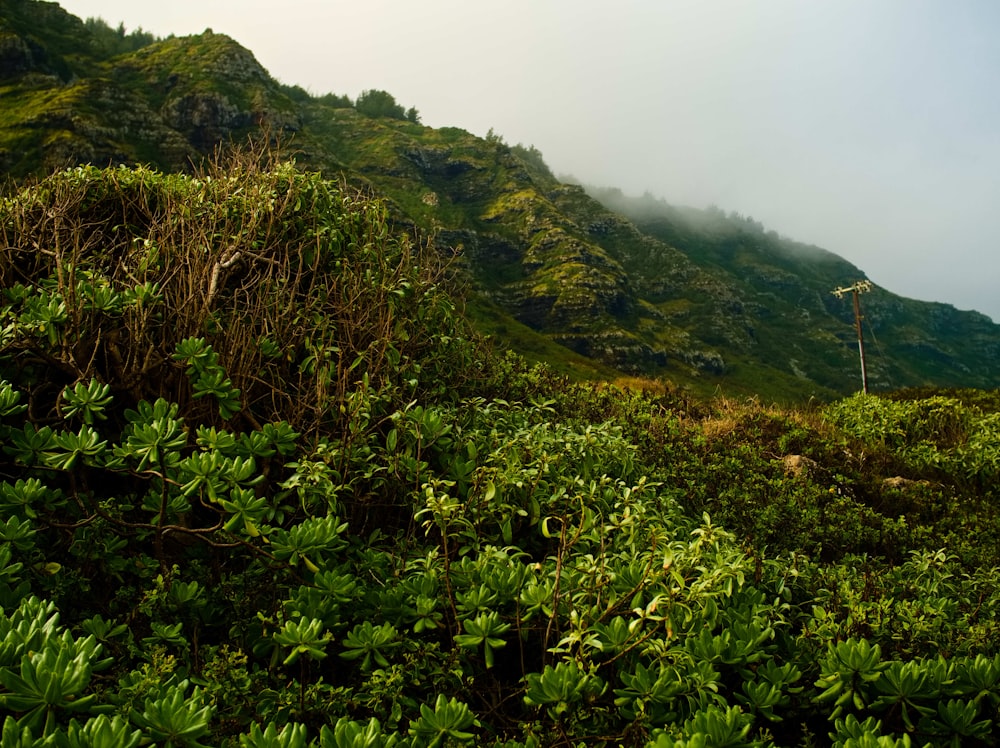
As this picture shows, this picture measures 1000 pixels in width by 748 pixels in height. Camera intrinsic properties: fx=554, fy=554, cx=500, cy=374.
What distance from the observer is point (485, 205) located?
5635 inches

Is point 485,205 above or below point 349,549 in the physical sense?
above

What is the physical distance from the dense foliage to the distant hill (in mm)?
55005

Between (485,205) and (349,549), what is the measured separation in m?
147

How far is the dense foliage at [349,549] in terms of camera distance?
2.13 meters

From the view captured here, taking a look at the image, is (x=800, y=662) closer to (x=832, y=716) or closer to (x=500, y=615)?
(x=832, y=716)

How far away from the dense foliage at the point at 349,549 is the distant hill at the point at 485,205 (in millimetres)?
55005

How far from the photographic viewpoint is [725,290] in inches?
6777

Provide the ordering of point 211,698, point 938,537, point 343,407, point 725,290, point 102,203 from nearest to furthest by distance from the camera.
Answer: point 211,698 → point 343,407 → point 102,203 → point 938,537 → point 725,290

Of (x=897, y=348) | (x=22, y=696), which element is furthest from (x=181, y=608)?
(x=897, y=348)

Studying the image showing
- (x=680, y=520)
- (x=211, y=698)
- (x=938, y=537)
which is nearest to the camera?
(x=211, y=698)

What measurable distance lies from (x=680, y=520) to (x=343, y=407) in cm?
264

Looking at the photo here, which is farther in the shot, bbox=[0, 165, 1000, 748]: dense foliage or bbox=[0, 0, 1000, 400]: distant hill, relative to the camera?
bbox=[0, 0, 1000, 400]: distant hill

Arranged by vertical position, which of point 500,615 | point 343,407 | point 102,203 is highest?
point 102,203

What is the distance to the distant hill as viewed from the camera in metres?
78.7
